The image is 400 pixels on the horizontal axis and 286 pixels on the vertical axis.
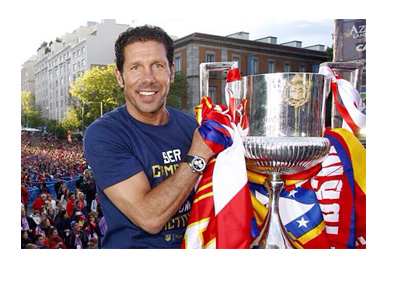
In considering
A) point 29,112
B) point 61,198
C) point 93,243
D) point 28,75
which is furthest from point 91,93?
point 61,198

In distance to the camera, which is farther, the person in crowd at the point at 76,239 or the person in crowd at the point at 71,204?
the person in crowd at the point at 71,204

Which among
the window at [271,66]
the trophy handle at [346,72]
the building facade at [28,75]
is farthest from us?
the window at [271,66]

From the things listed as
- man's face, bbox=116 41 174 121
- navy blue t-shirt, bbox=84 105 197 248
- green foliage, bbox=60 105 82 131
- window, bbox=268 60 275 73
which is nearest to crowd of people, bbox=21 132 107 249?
green foliage, bbox=60 105 82 131

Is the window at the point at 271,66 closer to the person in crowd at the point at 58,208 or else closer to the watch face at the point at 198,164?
the watch face at the point at 198,164

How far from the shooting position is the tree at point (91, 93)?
1.76m

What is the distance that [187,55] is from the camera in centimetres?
204

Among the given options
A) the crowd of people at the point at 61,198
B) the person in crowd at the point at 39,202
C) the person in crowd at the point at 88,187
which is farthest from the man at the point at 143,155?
the person in crowd at the point at 88,187

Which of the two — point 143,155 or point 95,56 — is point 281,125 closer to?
point 143,155

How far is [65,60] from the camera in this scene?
1.96 metres

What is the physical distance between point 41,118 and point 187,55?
84 cm

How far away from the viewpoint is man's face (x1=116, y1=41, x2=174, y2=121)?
90 centimetres

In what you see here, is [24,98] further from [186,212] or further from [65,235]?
[65,235]

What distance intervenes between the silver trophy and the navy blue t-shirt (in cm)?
22

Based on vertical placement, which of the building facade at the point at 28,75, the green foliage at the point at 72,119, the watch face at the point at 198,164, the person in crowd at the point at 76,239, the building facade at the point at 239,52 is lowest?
the person in crowd at the point at 76,239
